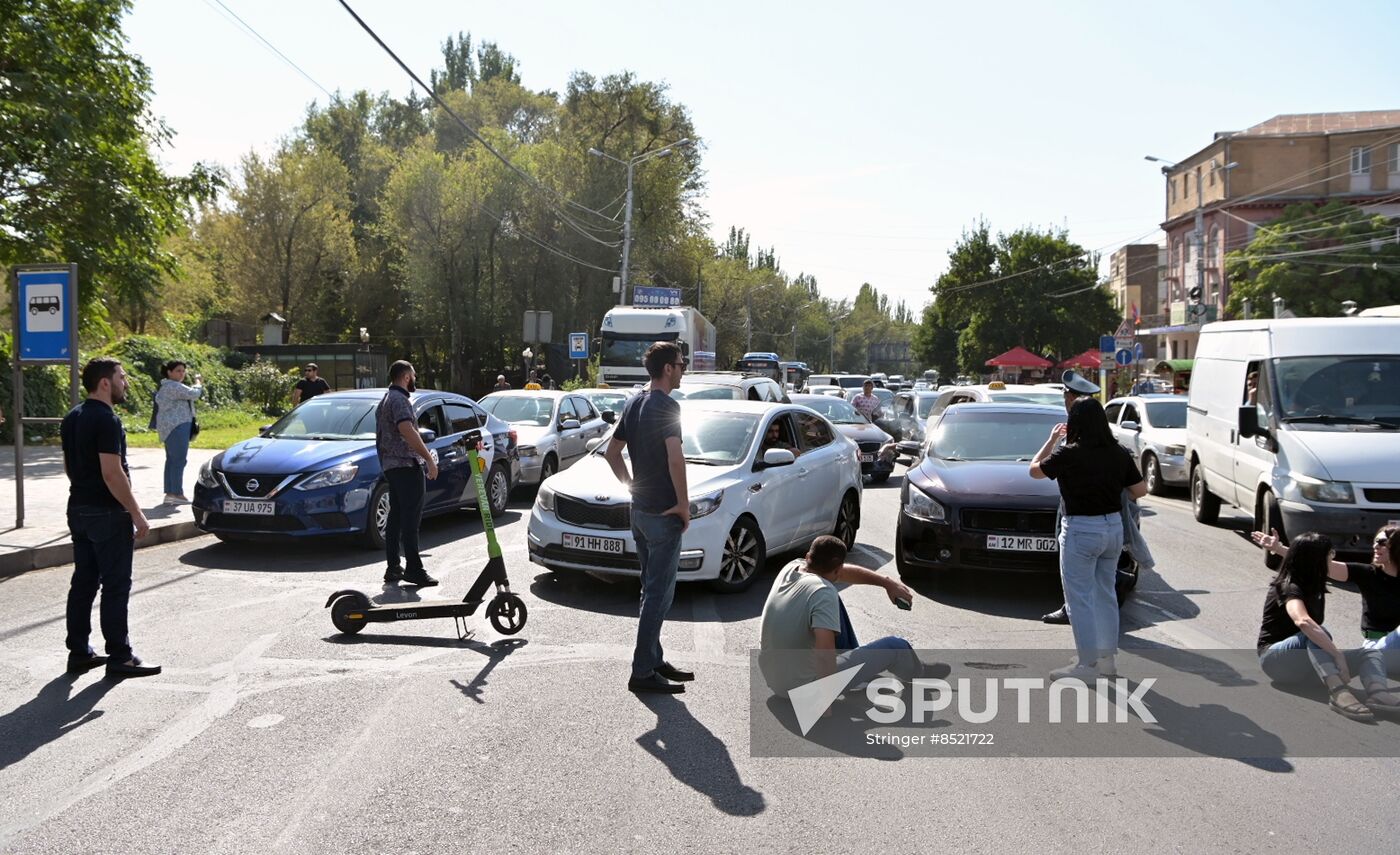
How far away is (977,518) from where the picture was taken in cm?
895

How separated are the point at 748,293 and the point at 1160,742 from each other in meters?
87.2

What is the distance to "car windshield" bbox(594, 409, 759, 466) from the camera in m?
9.66

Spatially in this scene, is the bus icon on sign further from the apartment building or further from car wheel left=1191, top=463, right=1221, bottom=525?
the apartment building

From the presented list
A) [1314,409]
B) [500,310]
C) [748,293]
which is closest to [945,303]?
[748,293]

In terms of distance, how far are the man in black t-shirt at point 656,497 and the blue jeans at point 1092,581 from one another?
2.16 m

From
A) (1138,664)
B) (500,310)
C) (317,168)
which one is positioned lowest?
(1138,664)

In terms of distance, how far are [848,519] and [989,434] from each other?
1.72 meters

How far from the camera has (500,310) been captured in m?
53.0

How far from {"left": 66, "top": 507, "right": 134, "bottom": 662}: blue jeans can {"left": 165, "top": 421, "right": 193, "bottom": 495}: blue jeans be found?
7673 mm

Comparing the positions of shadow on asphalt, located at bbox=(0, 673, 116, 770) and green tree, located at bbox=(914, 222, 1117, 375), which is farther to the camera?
green tree, located at bbox=(914, 222, 1117, 375)

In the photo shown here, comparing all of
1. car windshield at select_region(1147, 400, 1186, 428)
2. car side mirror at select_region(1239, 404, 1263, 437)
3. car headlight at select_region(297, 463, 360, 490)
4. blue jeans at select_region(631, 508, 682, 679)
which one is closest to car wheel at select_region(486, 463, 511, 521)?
car headlight at select_region(297, 463, 360, 490)

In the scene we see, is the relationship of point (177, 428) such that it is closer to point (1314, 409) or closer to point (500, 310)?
point (1314, 409)

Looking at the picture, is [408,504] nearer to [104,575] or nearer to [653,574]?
[104,575]

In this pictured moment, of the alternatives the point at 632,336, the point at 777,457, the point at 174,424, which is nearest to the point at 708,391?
the point at 174,424
